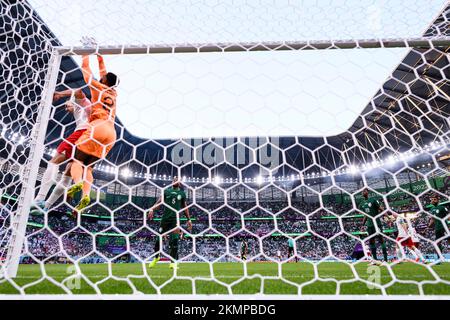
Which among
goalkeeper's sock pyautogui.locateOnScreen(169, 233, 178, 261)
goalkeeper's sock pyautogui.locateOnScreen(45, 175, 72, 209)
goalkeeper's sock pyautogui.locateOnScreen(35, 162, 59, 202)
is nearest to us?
goalkeeper's sock pyautogui.locateOnScreen(35, 162, 59, 202)

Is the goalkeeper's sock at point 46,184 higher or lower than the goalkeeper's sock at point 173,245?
higher

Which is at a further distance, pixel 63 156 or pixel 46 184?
pixel 63 156

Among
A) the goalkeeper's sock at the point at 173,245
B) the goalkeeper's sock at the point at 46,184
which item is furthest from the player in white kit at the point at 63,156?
the goalkeeper's sock at the point at 173,245

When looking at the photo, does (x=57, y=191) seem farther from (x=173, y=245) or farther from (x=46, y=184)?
(x=173, y=245)

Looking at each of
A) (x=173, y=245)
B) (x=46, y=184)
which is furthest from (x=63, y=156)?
(x=173, y=245)

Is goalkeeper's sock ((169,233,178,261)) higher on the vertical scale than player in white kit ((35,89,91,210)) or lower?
lower

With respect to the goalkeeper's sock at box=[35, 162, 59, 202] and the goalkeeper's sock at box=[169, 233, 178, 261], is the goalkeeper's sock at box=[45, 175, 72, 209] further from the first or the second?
the goalkeeper's sock at box=[169, 233, 178, 261]

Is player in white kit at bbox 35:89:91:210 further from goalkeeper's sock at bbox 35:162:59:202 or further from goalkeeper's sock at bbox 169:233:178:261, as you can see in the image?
goalkeeper's sock at bbox 169:233:178:261

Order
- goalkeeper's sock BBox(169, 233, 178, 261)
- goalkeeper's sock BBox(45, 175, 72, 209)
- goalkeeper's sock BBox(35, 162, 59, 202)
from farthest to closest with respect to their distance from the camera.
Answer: goalkeeper's sock BBox(169, 233, 178, 261) → goalkeeper's sock BBox(45, 175, 72, 209) → goalkeeper's sock BBox(35, 162, 59, 202)

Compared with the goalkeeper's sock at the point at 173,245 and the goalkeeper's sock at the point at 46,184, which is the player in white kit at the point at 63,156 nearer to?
the goalkeeper's sock at the point at 46,184

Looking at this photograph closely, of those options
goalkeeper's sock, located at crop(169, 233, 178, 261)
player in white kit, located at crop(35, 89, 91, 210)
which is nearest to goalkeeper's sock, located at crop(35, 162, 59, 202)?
player in white kit, located at crop(35, 89, 91, 210)

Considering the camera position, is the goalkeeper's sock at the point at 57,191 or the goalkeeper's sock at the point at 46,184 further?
the goalkeeper's sock at the point at 57,191

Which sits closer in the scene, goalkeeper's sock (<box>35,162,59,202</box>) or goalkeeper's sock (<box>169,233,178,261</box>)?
goalkeeper's sock (<box>35,162,59,202</box>)
